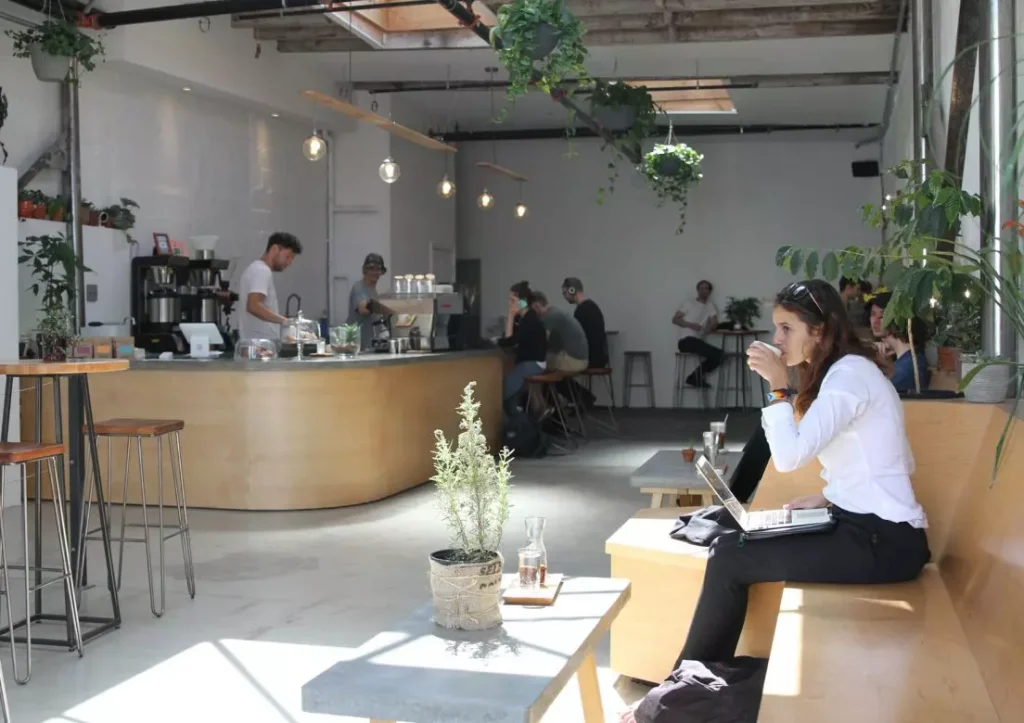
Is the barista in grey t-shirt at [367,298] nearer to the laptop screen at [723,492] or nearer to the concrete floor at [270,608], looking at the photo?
the concrete floor at [270,608]

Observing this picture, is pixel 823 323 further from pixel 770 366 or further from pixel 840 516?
pixel 840 516

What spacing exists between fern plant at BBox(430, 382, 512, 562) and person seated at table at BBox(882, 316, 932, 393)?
3042 mm

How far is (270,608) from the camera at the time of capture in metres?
4.71

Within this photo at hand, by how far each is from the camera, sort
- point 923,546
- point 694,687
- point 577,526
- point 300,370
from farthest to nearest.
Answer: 1. point 300,370
2. point 577,526
3. point 923,546
4. point 694,687

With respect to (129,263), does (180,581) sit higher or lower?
lower

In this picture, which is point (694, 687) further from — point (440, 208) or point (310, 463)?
point (440, 208)

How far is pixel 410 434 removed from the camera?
7930 millimetres

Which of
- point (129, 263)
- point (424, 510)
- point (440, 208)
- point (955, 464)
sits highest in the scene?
point (440, 208)

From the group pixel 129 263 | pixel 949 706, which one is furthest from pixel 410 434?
pixel 949 706

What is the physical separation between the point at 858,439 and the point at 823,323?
38 cm

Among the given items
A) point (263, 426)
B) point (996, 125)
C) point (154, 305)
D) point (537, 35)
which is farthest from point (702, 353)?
point (996, 125)

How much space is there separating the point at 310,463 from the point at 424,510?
79cm

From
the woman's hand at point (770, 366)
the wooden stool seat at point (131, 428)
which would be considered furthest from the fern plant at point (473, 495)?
the wooden stool seat at point (131, 428)

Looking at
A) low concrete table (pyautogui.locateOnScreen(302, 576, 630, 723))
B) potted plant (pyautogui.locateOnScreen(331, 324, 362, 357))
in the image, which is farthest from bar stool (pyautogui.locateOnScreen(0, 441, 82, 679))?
potted plant (pyautogui.locateOnScreen(331, 324, 362, 357))
